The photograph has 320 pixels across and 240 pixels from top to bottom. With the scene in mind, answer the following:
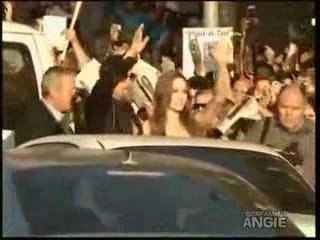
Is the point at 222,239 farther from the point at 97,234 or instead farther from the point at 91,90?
Answer: the point at 91,90

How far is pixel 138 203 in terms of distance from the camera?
3.80 m

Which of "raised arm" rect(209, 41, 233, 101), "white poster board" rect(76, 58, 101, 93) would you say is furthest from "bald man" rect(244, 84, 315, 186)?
"white poster board" rect(76, 58, 101, 93)

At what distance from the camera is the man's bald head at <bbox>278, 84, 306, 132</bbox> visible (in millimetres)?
4152

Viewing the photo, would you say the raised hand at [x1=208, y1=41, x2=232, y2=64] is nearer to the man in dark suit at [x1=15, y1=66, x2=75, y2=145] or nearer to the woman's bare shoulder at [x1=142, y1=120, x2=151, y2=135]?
the woman's bare shoulder at [x1=142, y1=120, x2=151, y2=135]

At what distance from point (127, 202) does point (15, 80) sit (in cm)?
71

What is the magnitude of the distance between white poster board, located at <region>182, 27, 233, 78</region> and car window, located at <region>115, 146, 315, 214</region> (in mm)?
351

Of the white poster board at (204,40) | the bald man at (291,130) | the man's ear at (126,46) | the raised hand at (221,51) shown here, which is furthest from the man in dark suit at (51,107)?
the bald man at (291,130)

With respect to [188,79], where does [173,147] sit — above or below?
below

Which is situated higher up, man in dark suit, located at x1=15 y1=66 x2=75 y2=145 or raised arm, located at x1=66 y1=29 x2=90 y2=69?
raised arm, located at x1=66 y1=29 x2=90 y2=69

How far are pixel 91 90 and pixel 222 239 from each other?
2.94ft

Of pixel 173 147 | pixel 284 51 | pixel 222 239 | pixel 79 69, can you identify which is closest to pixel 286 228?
pixel 222 239

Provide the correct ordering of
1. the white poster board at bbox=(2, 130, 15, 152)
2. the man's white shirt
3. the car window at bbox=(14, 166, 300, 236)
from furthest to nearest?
the man's white shirt
the white poster board at bbox=(2, 130, 15, 152)
the car window at bbox=(14, 166, 300, 236)

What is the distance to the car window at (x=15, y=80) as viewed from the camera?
4.04 metres

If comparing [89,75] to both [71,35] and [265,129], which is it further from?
[265,129]
